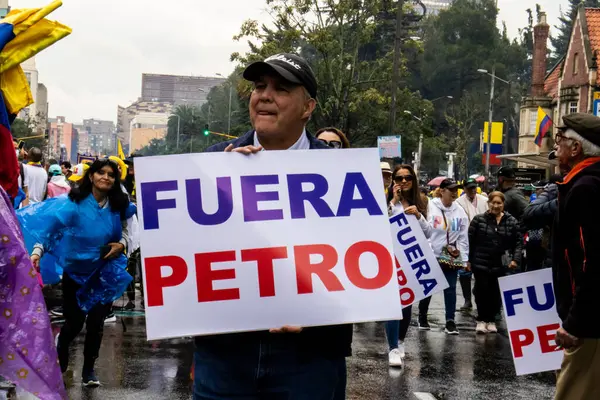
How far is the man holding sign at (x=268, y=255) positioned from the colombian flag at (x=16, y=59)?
529mm

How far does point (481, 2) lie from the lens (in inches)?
3937

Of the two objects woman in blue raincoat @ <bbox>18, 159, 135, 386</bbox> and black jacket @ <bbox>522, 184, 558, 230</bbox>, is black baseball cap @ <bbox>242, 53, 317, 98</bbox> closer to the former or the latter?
woman in blue raincoat @ <bbox>18, 159, 135, 386</bbox>

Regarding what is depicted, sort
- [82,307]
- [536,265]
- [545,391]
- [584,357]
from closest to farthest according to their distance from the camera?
[584,357] < [82,307] < [545,391] < [536,265]

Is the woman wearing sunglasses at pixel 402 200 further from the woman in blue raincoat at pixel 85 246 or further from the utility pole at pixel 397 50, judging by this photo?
the utility pole at pixel 397 50

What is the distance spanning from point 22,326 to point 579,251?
285cm

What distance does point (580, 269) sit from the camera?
4.91m

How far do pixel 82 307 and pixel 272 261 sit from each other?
173 inches

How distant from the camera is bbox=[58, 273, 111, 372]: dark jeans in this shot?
7.80 metres

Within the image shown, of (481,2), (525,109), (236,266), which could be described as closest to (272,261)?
(236,266)

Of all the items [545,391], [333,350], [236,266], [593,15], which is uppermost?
[593,15]

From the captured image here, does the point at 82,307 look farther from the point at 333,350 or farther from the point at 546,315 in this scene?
the point at 333,350

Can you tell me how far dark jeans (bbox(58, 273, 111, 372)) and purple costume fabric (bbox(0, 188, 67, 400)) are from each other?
4.35 metres

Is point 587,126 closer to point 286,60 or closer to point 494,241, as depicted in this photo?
point 286,60

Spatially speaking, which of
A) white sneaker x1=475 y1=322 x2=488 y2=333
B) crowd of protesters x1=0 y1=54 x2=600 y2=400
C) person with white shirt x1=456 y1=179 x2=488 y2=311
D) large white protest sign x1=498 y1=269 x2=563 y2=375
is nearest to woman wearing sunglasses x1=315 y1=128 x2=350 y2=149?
crowd of protesters x1=0 y1=54 x2=600 y2=400
